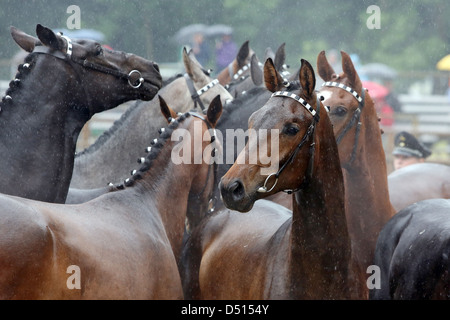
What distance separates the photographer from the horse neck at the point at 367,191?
5246 millimetres

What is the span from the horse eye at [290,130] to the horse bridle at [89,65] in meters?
1.83

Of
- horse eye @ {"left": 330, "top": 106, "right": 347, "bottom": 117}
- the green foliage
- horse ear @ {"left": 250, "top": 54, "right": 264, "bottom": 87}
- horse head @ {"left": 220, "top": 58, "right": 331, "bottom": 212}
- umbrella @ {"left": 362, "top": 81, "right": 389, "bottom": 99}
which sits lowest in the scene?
horse head @ {"left": 220, "top": 58, "right": 331, "bottom": 212}

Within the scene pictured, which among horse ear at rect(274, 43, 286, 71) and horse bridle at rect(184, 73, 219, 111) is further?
horse ear at rect(274, 43, 286, 71)

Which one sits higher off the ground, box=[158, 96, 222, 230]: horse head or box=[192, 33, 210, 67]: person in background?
box=[192, 33, 210, 67]: person in background

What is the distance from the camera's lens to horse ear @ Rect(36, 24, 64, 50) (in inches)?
194

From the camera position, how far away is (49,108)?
4926 mm

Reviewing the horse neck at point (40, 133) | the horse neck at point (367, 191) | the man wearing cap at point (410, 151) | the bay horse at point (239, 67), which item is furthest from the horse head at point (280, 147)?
the man wearing cap at point (410, 151)

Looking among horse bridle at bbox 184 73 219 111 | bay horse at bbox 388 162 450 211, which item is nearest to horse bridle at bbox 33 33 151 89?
horse bridle at bbox 184 73 219 111

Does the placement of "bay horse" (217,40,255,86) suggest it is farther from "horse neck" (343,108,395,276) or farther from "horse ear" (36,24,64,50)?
"horse ear" (36,24,64,50)

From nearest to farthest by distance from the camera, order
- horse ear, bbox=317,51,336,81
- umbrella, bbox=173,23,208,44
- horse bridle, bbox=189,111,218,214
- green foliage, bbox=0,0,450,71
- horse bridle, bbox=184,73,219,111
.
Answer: horse bridle, bbox=189,111,218,214 → horse ear, bbox=317,51,336,81 → horse bridle, bbox=184,73,219,111 → umbrella, bbox=173,23,208,44 → green foliage, bbox=0,0,450,71

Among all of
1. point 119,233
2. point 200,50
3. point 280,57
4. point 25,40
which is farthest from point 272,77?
point 200,50

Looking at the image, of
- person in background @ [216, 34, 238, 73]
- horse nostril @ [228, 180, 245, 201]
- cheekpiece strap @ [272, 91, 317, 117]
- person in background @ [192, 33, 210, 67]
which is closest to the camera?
horse nostril @ [228, 180, 245, 201]

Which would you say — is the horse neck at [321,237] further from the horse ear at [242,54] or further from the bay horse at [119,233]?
the horse ear at [242,54]

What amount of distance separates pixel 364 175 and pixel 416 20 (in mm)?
17348
